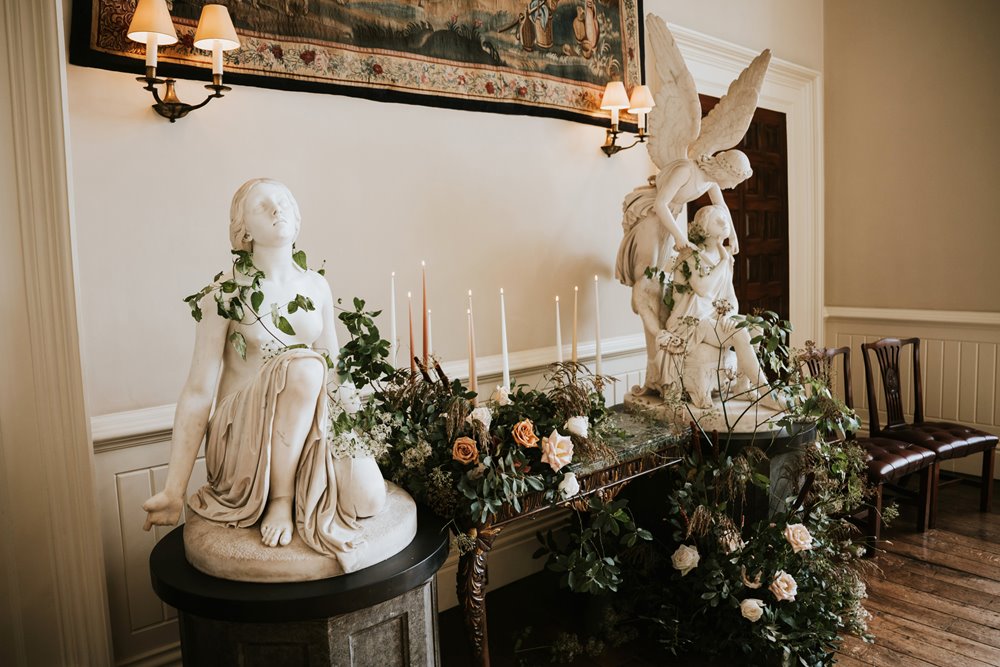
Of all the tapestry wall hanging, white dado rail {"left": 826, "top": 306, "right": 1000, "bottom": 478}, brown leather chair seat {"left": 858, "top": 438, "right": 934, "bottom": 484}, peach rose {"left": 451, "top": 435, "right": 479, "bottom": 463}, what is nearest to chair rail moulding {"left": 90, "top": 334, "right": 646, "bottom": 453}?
peach rose {"left": 451, "top": 435, "right": 479, "bottom": 463}

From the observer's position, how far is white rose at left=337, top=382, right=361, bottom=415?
2082 mm

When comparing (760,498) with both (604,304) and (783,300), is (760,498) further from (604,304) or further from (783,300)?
(783,300)

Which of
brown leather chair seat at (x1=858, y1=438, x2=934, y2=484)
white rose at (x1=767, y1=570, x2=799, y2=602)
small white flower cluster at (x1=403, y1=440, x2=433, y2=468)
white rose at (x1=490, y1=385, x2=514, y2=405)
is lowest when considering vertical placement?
white rose at (x1=767, y1=570, x2=799, y2=602)

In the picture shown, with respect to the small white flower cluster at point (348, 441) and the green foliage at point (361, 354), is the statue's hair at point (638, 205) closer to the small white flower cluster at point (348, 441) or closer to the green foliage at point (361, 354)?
the green foliage at point (361, 354)

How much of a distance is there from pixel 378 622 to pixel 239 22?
78.9 inches

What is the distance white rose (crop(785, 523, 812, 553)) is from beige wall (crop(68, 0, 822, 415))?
143 centimetres

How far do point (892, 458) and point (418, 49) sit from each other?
3062mm

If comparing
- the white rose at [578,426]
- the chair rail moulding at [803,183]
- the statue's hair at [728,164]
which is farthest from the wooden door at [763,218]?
the white rose at [578,426]

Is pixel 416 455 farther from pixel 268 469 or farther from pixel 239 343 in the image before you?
pixel 239 343

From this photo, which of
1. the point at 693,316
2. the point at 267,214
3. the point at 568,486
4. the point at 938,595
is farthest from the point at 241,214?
the point at 938,595

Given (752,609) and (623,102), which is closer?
(752,609)

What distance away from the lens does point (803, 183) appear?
536 centimetres

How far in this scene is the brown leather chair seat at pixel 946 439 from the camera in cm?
410

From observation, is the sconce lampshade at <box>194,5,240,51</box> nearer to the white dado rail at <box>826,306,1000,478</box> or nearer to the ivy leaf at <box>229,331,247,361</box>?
the ivy leaf at <box>229,331,247,361</box>
